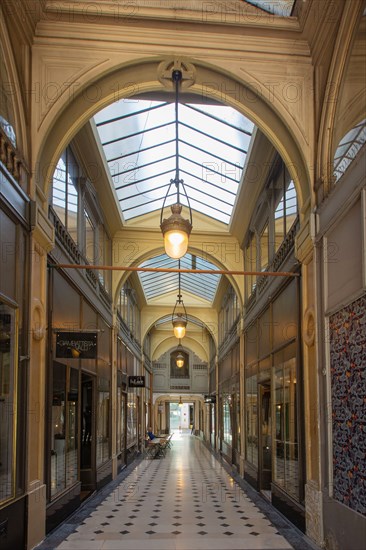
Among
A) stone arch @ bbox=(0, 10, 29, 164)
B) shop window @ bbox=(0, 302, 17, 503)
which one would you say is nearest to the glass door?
shop window @ bbox=(0, 302, 17, 503)

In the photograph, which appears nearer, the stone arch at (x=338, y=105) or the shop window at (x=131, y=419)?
the stone arch at (x=338, y=105)

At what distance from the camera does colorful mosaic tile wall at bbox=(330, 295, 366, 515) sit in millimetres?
4668

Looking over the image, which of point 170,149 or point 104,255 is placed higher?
point 170,149

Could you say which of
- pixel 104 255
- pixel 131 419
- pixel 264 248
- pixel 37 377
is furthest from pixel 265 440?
pixel 131 419

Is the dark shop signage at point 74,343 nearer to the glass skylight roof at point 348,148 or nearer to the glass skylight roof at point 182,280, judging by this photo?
the glass skylight roof at point 348,148

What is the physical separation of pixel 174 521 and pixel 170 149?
625cm

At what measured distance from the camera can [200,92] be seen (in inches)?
271

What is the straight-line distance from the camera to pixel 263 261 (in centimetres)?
1075

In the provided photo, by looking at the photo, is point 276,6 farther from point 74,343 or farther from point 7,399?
point 7,399

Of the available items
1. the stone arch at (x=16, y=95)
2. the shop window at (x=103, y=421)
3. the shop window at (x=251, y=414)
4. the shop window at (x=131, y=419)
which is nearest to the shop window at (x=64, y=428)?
the shop window at (x=103, y=421)

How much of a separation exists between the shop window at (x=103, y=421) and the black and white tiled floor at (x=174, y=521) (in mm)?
741

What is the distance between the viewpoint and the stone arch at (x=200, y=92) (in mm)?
6457

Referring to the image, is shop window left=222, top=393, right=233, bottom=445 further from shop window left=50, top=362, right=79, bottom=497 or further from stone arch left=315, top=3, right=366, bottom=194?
stone arch left=315, top=3, right=366, bottom=194

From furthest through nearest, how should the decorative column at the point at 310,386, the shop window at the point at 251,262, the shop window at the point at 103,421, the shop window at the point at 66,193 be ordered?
the shop window at the point at 251,262 < the shop window at the point at 103,421 < the shop window at the point at 66,193 < the decorative column at the point at 310,386
